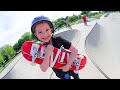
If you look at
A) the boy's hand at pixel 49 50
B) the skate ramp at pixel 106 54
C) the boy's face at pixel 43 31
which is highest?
the boy's face at pixel 43 31

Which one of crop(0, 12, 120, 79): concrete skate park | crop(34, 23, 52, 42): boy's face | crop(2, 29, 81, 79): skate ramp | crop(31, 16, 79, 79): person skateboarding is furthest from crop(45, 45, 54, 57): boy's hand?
crop(2, 29, 81, 79): skate ramp

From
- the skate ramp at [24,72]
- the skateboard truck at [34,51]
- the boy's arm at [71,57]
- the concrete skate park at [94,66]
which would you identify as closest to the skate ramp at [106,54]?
the concrete skate park at [94,66]

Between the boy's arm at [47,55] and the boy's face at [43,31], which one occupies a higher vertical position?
the boy's face at [43,31]

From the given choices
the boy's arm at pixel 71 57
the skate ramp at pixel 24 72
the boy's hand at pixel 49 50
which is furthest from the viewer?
the skate ramp at pixel 24 72

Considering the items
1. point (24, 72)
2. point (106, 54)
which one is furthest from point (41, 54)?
point (106, 54)

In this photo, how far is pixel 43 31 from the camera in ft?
7.61

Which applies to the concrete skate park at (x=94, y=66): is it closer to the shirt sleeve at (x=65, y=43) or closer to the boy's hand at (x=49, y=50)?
the shirt sleeve at (x=65, y=43)

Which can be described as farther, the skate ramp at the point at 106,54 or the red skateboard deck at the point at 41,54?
the skate ramp at the point at 106,54

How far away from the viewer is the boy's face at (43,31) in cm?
230

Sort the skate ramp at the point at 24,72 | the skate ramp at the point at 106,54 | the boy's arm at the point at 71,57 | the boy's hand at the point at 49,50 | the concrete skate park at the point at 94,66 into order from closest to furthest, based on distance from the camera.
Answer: the boy's hand at the point at 49,50 < the boy's arm at the point at 71,57 < the concrete skate park at the point at 94,66 < the skate ramp at the point at 24,72 < the skate ramp at the point at 106,54

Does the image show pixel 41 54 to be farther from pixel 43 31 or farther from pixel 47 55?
pixel 43 31

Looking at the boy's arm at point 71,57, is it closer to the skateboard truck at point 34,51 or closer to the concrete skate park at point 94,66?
the skateboard truck at point 34,51

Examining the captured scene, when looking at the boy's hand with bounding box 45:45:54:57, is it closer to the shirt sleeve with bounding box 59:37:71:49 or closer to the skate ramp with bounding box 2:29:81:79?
the shirt sleeve with bounding box 59:37:71:49
